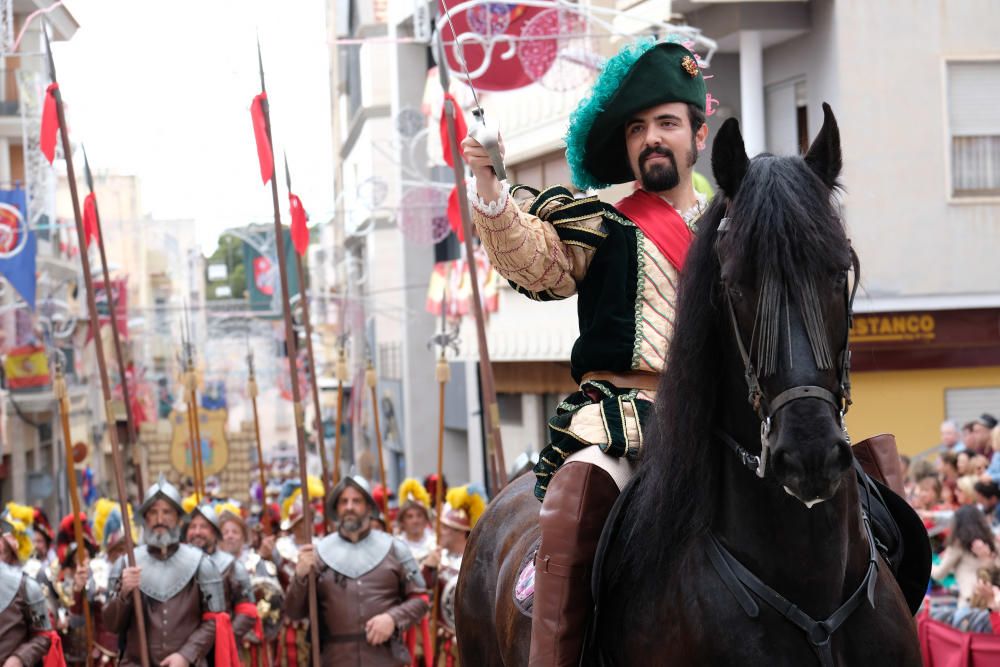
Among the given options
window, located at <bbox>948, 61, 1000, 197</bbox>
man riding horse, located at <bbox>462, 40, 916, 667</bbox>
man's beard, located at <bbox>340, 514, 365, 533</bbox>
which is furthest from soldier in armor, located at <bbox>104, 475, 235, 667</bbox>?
window, located at <bbox>948, 61, 1000, 197</bbox>

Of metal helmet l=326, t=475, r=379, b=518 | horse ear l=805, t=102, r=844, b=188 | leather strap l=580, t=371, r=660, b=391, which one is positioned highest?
horse ear l=805, t=102, r=844, b=188

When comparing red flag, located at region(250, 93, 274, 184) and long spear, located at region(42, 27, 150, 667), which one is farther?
red flag, located at region(250, 93, 274, 184)

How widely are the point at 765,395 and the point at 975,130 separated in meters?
14.3

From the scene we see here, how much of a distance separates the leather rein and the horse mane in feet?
0.24

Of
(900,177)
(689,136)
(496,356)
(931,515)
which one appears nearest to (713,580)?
(689,136)

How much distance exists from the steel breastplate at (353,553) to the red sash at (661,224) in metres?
6.80

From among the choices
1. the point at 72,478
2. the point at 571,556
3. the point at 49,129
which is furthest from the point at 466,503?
the point at 571,556

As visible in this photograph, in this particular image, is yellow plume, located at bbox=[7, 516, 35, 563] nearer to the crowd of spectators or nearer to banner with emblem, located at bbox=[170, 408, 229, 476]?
the crowd of spectators

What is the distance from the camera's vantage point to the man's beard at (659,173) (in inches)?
186

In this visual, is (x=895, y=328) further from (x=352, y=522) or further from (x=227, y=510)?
(x=352, y=522)

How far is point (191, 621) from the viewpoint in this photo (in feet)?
35.0

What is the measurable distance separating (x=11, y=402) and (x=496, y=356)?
11154mm

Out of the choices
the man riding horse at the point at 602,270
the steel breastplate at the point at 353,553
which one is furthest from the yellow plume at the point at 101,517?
the man riding horse at the point at 602,270

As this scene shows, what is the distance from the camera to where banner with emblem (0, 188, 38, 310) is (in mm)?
20797
